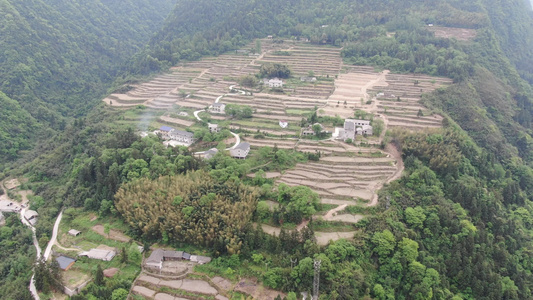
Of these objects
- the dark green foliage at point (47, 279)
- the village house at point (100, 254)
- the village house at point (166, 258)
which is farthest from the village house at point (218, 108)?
the dark green foliage at point (47, 279)

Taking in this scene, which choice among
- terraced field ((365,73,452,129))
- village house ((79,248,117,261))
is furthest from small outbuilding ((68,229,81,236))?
terraced field ((365,73,452,129))

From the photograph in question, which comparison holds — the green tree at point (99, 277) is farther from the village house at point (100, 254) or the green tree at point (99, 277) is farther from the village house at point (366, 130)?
the village house at point (366, 130)

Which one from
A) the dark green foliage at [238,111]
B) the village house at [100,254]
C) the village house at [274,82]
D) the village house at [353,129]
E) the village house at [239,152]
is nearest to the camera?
the village house at [100,254]

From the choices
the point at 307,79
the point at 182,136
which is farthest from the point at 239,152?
the point at 307,79

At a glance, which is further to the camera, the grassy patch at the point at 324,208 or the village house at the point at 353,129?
the village house at the point at 353,129

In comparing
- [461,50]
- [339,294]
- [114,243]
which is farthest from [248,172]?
[461,50]

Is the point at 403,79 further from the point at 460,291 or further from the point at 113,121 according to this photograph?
the point at 113,121

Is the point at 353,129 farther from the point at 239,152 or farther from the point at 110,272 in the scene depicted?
the point at 110,272
